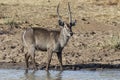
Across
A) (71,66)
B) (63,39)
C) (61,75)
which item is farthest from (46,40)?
(61,75)

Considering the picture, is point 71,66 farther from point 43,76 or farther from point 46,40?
point 43,76

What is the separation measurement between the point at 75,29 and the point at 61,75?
16.8ft

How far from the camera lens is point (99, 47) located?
1522cm

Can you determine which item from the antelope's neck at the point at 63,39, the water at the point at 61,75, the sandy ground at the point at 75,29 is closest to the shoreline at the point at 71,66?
the sandy ground at the point at 75,29

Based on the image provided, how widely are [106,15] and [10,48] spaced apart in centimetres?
603

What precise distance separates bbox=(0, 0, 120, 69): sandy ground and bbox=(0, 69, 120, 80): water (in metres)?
0.46

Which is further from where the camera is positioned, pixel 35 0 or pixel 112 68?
pixel 35 0

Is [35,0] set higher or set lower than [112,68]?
higher

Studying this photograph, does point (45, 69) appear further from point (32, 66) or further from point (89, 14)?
point (89, 14)

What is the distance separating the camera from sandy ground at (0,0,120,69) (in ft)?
46.1

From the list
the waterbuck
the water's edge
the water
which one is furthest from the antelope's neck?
the water

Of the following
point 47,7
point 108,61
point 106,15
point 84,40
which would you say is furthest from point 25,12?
point 108,61

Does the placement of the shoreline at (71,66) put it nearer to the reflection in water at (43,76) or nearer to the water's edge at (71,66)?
the water's edge at (71,66)

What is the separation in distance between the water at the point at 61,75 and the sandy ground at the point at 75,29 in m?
0.46
